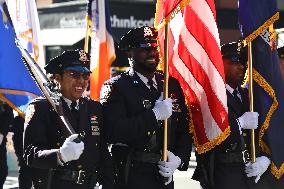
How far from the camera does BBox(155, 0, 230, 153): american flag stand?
16.5 feet

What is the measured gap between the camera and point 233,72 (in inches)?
210

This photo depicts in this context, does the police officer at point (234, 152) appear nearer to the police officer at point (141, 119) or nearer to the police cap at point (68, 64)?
the police officer at point (141, 119)

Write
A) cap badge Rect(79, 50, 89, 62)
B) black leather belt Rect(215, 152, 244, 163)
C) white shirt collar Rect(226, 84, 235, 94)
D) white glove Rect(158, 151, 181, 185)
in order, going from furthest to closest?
white shirt collar Rect(226, 84, 235, 94) → black leather belt Rect(215, 152, 244, 163) → white glove Rect(158, 151, 181, 185) → cap badge Rect(79, 50, 89, 62)

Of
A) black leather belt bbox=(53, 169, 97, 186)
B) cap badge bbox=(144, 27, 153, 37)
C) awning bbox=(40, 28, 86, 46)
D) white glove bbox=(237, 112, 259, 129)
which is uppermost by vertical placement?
awning bbox=(40, 28, 86, 46)

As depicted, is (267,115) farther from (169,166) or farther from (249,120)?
(169,166)

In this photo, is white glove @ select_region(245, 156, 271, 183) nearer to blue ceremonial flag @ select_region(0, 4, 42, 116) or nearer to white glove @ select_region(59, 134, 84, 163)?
white glove @ select_region(59, 134, 84, 163)

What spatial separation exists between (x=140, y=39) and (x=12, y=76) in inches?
53.0

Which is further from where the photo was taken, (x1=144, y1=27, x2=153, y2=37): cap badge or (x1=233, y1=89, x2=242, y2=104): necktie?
(x1=233, y1=89, x2=242, y2=104): necktie

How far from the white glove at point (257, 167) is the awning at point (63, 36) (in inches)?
503

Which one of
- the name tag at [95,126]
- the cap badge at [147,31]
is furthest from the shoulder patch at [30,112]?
the cap badge at [147,31]

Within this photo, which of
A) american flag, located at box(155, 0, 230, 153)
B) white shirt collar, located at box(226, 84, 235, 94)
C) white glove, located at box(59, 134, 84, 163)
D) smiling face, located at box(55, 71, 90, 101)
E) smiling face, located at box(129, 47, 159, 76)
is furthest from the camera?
white shirt collar, located at box(226, 84, 235, 94)

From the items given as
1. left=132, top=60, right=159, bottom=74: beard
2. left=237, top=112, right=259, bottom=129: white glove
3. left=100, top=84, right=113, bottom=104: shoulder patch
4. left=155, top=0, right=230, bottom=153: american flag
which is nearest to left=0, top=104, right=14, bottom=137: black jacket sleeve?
left=155, top=0, right=230, bottom=153: american flag

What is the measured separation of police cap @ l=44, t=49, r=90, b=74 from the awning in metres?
13.1

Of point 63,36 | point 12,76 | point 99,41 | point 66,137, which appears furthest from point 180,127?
point 63,36
